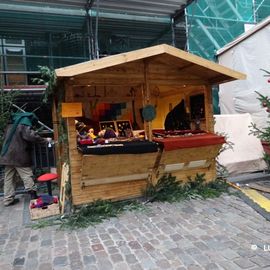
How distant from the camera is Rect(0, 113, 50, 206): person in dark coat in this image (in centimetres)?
541

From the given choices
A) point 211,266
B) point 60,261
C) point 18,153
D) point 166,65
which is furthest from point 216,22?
point 60,261

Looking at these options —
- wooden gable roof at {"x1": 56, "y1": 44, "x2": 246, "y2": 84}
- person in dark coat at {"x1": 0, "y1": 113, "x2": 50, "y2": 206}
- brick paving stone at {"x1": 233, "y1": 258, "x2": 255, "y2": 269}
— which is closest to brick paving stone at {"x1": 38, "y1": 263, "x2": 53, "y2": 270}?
brick paving stone at {"x1": 233, "y1": 258, "x2": 255, "y2": 269}

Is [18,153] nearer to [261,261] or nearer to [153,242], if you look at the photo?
[153,242]

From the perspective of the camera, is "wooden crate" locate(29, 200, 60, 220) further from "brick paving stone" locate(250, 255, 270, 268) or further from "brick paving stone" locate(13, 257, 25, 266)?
"brick paving stone" locate(250, 255, 270, 268)

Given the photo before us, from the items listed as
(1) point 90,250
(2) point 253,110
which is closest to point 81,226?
(1) point 90,250

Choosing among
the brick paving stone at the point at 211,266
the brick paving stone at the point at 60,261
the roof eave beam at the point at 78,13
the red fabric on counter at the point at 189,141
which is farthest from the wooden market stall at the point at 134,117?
the roof eave beam at the point at 78,13

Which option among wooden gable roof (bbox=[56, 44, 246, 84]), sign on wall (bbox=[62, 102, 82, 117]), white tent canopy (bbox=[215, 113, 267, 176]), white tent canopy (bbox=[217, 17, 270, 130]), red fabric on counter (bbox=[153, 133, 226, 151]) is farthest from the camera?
white tent canopy (bbox=[217, 17, 270, 130])

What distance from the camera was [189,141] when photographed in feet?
16.4

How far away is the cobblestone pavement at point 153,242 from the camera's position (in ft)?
10.2

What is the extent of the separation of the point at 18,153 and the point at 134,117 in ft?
8.33

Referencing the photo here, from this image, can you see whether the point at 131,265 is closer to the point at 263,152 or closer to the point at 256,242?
the point at 256,242

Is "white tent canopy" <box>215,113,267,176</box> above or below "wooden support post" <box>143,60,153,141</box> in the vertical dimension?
below

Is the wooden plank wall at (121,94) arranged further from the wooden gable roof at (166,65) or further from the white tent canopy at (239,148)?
the white tent canopy at (239,148)

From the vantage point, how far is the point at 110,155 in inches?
174
